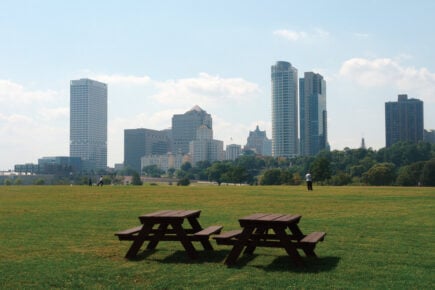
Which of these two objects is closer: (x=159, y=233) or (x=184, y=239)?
(x=184, y=239)

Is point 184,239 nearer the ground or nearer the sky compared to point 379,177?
nearer the ground

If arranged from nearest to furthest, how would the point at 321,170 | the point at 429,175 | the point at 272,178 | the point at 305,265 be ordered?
the point at 305,265 → the point at 321,170 → the point at 429,175 → the point at 272,178

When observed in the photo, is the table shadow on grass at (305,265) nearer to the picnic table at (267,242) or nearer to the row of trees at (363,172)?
the picnic table at (267,242)

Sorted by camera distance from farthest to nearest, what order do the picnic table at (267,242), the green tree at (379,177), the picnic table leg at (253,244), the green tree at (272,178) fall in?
the green tree at (272,178) → the green tree at (379,177) → the picnic table leg at (253,244) → the picnic table at (267,242)

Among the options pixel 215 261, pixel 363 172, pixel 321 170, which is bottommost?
pixel 215 261

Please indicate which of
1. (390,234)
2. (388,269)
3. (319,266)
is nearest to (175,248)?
(319,266)

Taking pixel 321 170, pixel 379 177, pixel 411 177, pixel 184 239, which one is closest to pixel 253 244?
pixel 184 239

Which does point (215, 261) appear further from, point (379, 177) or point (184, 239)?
point (379, 177)

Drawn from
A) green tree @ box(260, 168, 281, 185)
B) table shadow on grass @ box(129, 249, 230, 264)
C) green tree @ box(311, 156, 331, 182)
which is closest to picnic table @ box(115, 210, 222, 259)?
table shadow on grass @ box(129, 249, 230, 264)

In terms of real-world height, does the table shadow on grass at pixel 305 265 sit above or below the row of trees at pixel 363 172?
below

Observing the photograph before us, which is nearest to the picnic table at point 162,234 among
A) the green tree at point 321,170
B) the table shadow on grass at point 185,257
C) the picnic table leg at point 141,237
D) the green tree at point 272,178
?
the picnic table leg at point 141,237

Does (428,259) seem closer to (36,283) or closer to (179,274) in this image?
(179,274)

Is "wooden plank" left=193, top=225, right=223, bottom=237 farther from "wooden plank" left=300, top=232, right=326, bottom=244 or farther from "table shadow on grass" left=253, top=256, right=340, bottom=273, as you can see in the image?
"wooden plank" left=300, top=232, right=326, bottom=244

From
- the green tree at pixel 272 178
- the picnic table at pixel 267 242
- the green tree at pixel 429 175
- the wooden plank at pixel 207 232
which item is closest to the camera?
the picnic table at pixel 267 242
